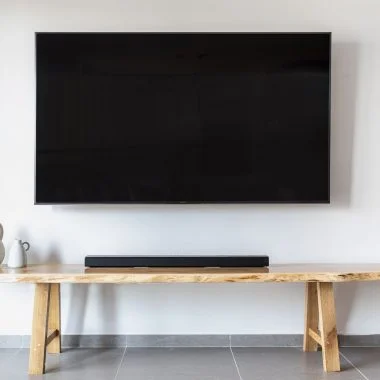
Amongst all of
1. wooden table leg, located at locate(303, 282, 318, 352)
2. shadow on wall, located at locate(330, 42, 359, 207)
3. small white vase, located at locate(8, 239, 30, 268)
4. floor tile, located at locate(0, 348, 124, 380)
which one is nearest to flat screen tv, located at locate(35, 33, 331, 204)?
shadow on wall, located at locate(330, 42, 359, 207)

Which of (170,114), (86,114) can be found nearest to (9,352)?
(86,114)

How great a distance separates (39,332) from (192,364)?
0.70m

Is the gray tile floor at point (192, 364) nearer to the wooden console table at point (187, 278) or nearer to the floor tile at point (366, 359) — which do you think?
the floor tile at point (366, 359)

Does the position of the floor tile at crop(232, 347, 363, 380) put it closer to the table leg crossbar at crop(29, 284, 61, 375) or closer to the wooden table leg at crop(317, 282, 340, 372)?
the wooden table leg at crop(317, 282, 340, 372)

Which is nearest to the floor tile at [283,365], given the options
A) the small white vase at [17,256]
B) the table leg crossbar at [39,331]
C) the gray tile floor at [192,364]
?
the gray tile floor at [192,364]

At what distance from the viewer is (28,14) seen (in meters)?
2.37

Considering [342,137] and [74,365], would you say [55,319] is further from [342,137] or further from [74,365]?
[342,137]

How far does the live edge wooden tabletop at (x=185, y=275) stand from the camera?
1.93 meters

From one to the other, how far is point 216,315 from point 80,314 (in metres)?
0.71

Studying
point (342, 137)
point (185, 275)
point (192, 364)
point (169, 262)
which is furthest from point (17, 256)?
point (342, 137)

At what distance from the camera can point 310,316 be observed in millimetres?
2275

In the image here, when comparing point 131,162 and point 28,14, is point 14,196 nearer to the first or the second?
point 131,162

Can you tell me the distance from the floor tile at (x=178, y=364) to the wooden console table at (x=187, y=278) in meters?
0.40

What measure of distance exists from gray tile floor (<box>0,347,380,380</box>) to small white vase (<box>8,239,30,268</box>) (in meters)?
0.46
